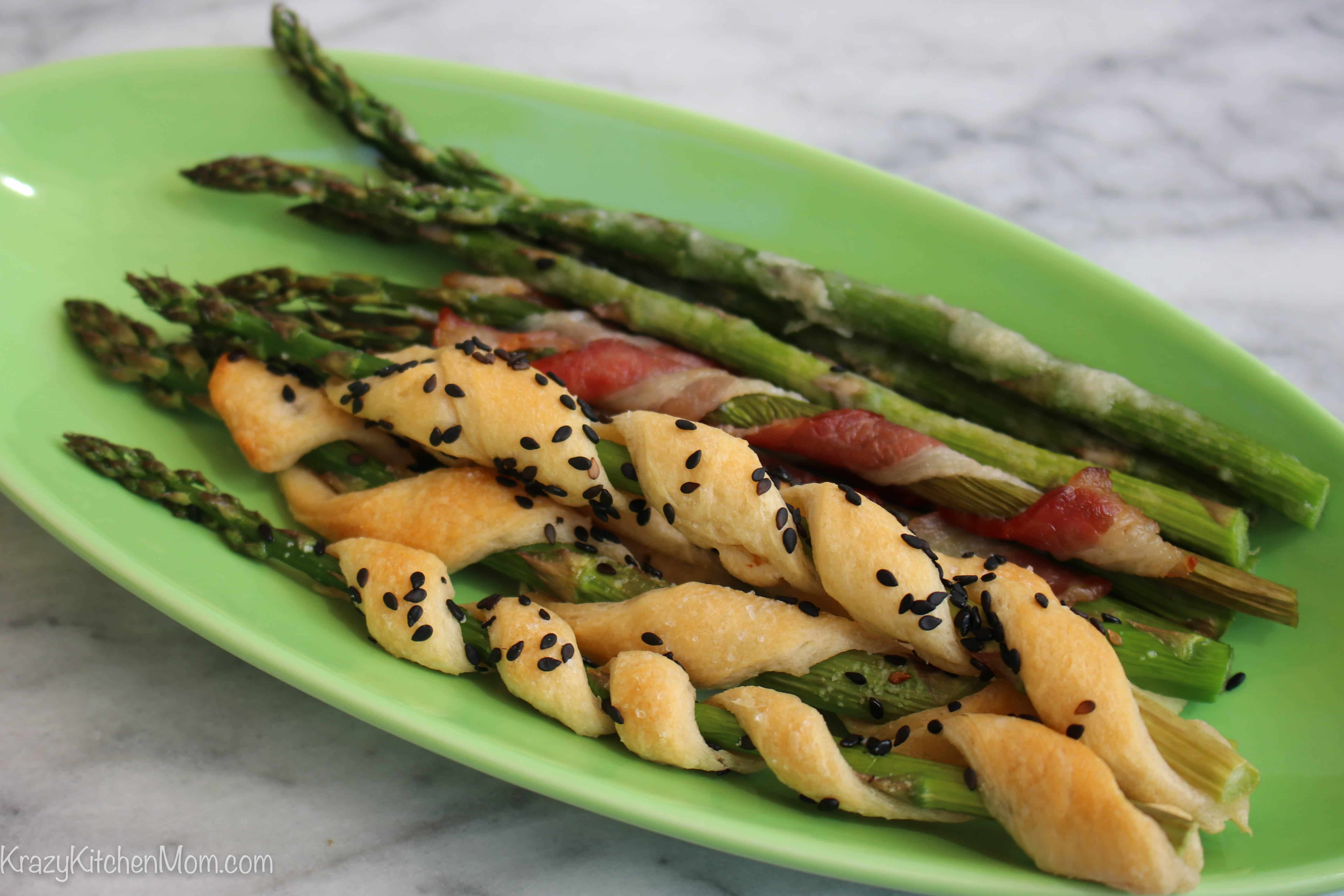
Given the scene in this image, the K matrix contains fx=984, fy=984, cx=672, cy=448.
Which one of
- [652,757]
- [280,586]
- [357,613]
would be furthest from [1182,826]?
[280,586]

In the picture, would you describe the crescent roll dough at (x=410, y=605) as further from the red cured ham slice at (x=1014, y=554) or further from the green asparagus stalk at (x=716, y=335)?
the red cured ham slice at (x=1014, y=554)

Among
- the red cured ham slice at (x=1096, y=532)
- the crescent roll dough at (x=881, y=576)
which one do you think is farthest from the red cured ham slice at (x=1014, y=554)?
the crescent roll dough at (x=881, y=576)

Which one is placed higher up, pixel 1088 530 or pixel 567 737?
pixel 1088 530

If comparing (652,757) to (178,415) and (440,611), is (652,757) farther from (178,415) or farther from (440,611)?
(178,415)

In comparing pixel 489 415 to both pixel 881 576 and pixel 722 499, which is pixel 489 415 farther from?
pixel 881 576

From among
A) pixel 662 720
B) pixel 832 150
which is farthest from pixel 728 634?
pixel 832 150

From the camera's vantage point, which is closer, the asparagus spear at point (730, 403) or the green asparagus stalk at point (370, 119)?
the asparagus spear at point (730, 403)

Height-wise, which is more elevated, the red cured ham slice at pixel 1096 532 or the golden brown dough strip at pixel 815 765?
the red cured ham slice at pixel 1096 532

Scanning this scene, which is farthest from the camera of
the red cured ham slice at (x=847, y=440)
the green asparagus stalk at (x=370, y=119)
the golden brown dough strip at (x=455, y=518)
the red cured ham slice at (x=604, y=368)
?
the green asparagus stalk at (x=370, y=119)
